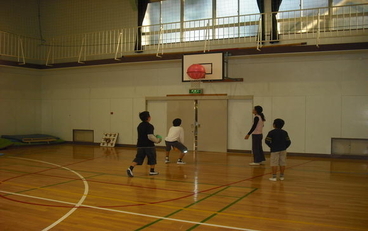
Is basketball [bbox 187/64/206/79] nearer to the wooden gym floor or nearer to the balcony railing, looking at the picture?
the balcony railing

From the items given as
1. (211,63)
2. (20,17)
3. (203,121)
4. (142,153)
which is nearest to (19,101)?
(20,17)

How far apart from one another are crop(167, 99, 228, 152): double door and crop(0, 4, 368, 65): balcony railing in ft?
7.45

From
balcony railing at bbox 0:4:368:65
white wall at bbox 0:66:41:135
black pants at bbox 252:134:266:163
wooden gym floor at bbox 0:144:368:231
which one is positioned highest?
balcony railing at bbox 0:4:368:65

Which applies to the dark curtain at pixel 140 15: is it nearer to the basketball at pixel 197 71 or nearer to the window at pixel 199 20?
the window at pixel 199 20

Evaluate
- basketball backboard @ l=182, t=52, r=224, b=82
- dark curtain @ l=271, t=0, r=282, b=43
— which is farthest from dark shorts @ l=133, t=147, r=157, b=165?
dark curtain @ l=271, t=0, r=282, b=43

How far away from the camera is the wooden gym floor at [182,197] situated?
4.63m

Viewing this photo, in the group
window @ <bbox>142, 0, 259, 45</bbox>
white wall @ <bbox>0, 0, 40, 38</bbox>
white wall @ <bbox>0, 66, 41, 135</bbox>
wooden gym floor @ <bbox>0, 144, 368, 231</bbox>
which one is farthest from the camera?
white wall @ <bbox>0, 0, 40, 38</bbox>

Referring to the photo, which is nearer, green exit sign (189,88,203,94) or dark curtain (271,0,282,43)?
dark curtain (271,0,282,43)

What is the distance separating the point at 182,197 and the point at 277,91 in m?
7.55

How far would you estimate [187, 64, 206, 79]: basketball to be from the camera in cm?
1188

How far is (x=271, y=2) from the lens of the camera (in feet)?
42.2

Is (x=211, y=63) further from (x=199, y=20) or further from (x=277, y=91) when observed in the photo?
(x=277, y=91)

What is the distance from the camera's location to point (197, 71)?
1189cm

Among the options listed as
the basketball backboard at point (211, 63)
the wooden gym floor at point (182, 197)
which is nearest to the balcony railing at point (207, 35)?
the basketball backboard at point (211, 63)
